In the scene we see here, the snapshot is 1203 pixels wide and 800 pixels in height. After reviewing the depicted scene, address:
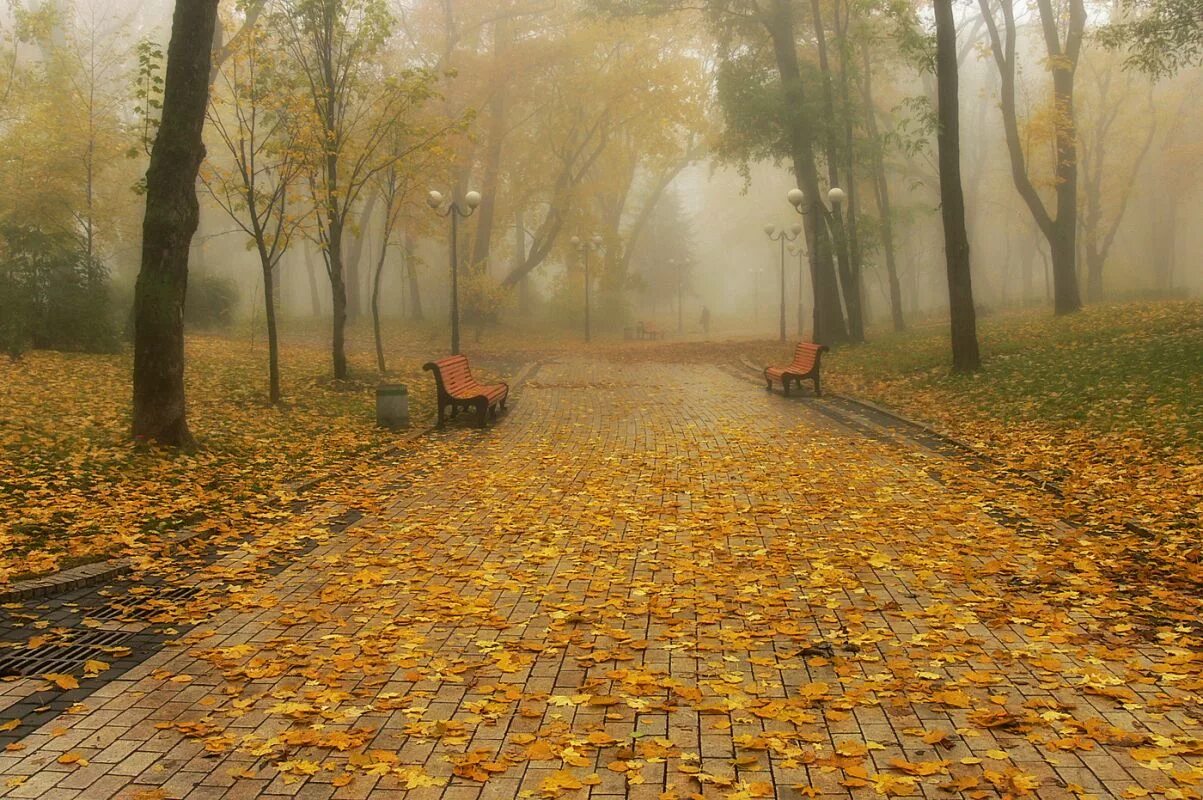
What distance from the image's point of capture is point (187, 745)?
423 centimetres

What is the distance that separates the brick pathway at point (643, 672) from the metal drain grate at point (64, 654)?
209 millimetres

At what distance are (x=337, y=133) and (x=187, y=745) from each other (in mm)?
15411

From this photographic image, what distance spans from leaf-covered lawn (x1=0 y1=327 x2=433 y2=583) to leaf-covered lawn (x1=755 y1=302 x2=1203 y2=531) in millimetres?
7405

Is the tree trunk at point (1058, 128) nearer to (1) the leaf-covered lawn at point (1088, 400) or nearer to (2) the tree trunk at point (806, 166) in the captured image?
(1) the leaf-covered lawn at point (1088, 400)

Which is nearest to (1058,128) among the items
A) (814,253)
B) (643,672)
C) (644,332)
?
(814,253)

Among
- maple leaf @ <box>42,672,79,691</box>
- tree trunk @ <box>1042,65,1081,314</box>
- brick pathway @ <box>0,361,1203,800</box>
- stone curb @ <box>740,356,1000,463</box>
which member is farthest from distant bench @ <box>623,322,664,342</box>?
maple leaf @ <box>42,672,79,691</box>

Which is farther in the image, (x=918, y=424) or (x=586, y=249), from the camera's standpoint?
(x=586, y=249)

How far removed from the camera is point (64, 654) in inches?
211

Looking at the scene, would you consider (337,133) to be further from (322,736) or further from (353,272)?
(353,272)

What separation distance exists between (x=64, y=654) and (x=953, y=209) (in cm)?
1568

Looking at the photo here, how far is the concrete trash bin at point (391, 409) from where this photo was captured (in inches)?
573

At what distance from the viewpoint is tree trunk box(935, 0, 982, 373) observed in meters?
17.3

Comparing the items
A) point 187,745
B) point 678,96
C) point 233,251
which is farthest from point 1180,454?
point 233,251

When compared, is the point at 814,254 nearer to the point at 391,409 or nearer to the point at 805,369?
the point at 805,369
